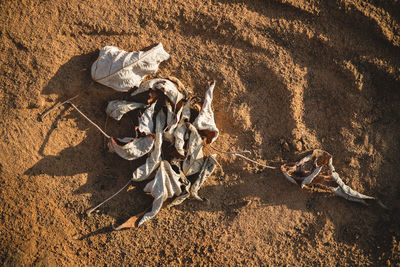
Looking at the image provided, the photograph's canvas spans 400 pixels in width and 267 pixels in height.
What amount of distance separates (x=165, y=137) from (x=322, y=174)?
131 centimetres

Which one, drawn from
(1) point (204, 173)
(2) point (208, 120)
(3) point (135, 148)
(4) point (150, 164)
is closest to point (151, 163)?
(4) point (150, 164)

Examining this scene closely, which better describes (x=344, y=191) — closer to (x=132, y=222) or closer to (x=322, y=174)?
(x=322, y=174)

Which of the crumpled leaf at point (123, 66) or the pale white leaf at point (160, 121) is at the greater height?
the crumpled leaf at point (123, 66)

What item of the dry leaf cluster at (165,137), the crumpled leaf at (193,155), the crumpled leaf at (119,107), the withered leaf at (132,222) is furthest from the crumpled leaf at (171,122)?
the withered leaf at (132,222)

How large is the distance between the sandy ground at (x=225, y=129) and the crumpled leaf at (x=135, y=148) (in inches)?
6.2

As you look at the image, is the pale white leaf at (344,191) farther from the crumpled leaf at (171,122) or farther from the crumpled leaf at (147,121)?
the crumpled leaf at (147,121)

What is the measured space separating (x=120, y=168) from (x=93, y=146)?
28cm

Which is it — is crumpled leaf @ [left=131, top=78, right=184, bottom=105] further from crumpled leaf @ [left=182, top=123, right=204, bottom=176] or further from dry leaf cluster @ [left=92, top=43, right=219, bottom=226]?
crumpled leaf @ [left=182, top=123, right=204, bottom=176]

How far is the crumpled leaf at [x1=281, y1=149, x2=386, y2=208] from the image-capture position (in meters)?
2.41

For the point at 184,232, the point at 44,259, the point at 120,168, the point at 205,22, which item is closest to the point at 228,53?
the point at 205,22

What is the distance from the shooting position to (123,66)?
7.38 feet

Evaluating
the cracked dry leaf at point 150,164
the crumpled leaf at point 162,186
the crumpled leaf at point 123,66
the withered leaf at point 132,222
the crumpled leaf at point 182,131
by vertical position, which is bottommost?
the withered leaf at point 132,222

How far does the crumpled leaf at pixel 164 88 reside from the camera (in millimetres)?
2283

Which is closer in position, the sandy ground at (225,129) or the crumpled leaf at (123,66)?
the crumpled leaf at (123,66)
